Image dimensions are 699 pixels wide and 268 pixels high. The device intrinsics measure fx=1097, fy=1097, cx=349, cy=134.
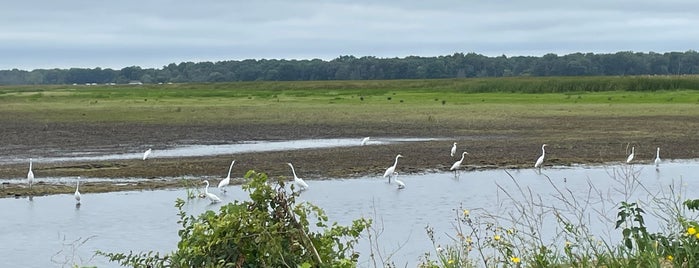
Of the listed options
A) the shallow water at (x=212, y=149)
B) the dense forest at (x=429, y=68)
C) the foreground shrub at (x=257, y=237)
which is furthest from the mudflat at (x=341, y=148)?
the dense forest at (x=429, y=68)

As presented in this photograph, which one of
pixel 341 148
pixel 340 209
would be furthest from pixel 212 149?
pixel 340 209

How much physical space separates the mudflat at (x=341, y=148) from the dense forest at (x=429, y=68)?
327 ft

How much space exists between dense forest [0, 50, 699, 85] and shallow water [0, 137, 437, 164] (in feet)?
367

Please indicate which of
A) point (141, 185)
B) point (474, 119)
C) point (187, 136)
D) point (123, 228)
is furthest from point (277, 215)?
point (474, 119)

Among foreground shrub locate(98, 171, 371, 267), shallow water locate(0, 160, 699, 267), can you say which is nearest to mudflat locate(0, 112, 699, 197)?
shallow water locate(0, 160, 699, 267)

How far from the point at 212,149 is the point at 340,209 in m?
13.3

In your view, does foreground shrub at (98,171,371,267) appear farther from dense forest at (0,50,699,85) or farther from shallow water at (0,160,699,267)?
dense forest at (0,50,699,85)

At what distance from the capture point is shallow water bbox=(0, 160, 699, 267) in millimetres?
13866

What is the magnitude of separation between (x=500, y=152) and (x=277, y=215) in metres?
23.3

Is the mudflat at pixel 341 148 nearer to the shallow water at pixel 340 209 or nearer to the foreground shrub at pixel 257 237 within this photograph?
the shallow water at pixel 340 209

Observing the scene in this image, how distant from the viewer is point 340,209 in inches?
705

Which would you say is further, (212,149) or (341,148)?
(212,149)

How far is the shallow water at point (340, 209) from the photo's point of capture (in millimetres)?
13866

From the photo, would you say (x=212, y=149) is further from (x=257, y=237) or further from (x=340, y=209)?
(x=257, y=237)
